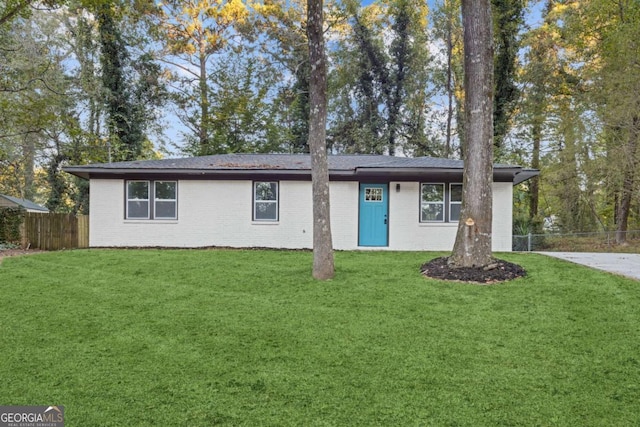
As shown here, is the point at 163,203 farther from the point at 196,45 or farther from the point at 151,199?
the point at 196,45

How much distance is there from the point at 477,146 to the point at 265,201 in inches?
249

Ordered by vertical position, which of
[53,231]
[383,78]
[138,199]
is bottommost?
[53,231]

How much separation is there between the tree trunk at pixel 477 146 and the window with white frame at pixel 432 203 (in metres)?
3.86

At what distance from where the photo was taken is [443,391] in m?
2.73

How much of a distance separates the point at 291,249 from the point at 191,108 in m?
13.8

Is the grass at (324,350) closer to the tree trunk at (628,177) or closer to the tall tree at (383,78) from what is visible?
the tree trunk at (628,177)

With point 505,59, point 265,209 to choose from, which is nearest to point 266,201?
point 265,209

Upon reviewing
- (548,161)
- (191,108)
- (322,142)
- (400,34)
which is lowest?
(322,142)

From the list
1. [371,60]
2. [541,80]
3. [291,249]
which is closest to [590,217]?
[541,80]

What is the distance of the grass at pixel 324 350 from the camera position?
249cm

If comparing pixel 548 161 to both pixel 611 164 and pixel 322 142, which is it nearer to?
pixel 611 164

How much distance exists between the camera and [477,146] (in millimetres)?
6805

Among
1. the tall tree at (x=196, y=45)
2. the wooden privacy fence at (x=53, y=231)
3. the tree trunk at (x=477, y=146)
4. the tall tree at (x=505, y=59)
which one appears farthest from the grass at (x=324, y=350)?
the tall tree at (x=196, y=45)

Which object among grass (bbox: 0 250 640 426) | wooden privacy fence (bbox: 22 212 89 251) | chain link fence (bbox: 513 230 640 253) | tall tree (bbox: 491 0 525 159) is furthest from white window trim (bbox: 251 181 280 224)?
tall tree (bbox: 491 0 525 159)
